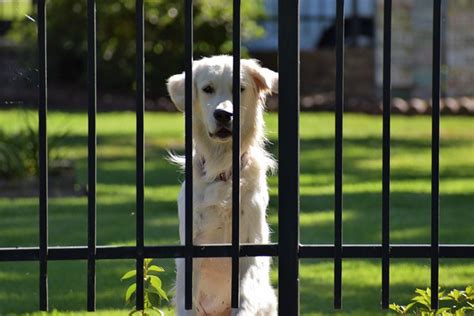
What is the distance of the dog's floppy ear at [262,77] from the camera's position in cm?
579

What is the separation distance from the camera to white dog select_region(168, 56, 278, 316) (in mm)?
5387

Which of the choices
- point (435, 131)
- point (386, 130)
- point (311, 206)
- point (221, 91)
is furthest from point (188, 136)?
point (311, 206)

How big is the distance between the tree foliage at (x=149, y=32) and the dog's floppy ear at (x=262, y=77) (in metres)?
13.0

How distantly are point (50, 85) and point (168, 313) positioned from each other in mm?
14136

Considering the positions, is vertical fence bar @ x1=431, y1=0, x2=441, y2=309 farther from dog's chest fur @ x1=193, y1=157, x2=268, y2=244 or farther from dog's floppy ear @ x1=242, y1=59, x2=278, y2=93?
dog's floppy ear @ x1=242, y1=59, x2=278, y2=93

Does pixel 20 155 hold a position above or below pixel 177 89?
below

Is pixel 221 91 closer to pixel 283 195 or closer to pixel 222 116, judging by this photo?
pixel 222 116

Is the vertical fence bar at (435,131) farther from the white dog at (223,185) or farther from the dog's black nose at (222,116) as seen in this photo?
the dog's black nose at (222,116)

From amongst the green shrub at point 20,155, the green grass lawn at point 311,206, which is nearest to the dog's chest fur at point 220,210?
the green grass lawn at point 311,206

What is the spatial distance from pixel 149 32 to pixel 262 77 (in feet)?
44.2

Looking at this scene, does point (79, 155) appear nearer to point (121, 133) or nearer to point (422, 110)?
point (121, 133)

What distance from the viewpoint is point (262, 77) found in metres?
5.80

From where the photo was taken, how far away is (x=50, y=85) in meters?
20.2

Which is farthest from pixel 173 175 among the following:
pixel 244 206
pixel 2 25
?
pixel 2 25
